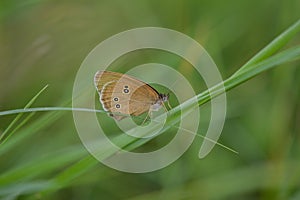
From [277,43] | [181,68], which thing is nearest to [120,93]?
[277,43]

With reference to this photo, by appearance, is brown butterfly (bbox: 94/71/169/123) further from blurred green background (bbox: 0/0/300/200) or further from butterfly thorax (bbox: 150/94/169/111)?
blurred green background (bbox: 0/0/300/200)

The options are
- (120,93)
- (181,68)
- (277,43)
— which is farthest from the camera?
(181,68)

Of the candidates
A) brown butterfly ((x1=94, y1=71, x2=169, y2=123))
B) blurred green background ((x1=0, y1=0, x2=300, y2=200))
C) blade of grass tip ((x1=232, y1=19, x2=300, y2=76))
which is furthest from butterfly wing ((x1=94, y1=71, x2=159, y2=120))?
blade of grass tip ((x1=232, y1=19, x2=300, y2=76))

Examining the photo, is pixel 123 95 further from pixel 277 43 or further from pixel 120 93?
pixel 277 43

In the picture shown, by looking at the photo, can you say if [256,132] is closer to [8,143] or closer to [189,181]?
[189,181]

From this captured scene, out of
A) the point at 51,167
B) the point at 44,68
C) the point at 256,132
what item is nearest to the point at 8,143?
the point at 51,167

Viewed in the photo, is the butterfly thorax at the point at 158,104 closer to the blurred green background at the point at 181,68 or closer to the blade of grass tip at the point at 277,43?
the blurred green background at the point at 181,68
